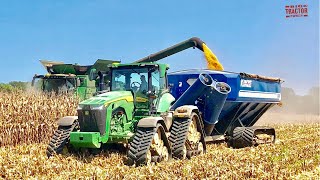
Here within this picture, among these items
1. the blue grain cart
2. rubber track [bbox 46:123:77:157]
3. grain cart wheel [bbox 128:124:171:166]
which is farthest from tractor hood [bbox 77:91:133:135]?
the blue grain cart

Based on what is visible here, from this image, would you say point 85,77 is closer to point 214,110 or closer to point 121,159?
point 214,110

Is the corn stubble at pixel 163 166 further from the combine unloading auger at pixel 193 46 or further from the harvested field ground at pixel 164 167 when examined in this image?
the combine unloading auger at pixel 193 46

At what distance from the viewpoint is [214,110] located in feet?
38.5

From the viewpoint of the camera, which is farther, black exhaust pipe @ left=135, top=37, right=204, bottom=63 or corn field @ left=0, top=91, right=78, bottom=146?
black exhaust pipe @ left=135, top=37, right=204, bottom=63

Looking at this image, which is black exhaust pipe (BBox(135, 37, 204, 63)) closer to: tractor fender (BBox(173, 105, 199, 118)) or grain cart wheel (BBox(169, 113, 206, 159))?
grain cart wheel (BBox(169, 113, 206, 159))

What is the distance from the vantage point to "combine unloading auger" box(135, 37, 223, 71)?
1551cm

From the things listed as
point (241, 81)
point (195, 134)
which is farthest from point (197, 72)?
point (195, 134)

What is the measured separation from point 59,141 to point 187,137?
287 cm

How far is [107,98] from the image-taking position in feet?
29.1

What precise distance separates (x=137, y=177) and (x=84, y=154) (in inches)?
102

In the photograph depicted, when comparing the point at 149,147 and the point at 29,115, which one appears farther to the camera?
the point at 29,115

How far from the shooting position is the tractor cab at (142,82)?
31.5 feet

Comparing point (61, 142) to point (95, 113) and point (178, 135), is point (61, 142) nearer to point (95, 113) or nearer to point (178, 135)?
point (95, 113)

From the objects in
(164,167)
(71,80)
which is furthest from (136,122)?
(71,80)
